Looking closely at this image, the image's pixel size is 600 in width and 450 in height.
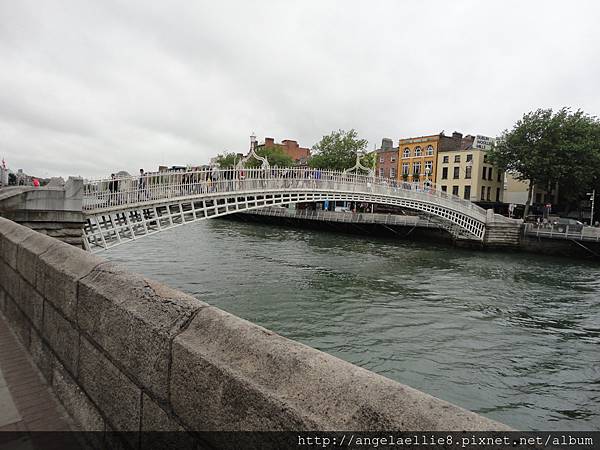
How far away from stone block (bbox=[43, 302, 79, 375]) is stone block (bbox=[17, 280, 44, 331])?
16 cm

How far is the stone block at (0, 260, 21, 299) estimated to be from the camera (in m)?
3.93

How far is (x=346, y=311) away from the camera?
1195 centimetres

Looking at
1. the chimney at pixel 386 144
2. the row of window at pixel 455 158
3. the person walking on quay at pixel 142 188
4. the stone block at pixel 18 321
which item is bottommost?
the stone block at pixel 18 321

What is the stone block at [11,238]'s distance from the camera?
402 centimetres

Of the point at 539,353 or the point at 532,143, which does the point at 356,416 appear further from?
the point at 532,143

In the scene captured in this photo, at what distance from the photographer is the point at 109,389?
221cm

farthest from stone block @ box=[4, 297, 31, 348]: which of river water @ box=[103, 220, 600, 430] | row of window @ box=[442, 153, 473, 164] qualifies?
row of window @ box=[442, 153, 473, 164]

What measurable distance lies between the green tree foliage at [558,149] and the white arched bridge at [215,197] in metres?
10.6

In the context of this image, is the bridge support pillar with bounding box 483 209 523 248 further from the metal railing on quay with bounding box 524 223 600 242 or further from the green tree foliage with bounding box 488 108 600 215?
the green tree foliage with bounding box 488 108 600 215

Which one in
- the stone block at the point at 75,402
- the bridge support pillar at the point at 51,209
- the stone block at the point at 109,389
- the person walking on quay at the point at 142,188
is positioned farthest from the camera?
the person walking on quay at the point at 142,188

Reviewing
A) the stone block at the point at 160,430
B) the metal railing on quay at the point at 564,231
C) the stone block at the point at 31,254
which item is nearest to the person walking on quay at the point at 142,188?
the stone block at the point at 31,254

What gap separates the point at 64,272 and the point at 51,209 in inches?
418

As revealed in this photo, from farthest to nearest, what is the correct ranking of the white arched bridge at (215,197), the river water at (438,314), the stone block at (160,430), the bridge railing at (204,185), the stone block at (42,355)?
the white arched bridge at (215,197) < the bridge railing at (204,185) < the river water at (438,314) < the stone block at (42,355) < the stone block at (160,430)

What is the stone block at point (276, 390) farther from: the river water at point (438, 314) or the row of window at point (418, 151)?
the row of window at point (418, 151)
